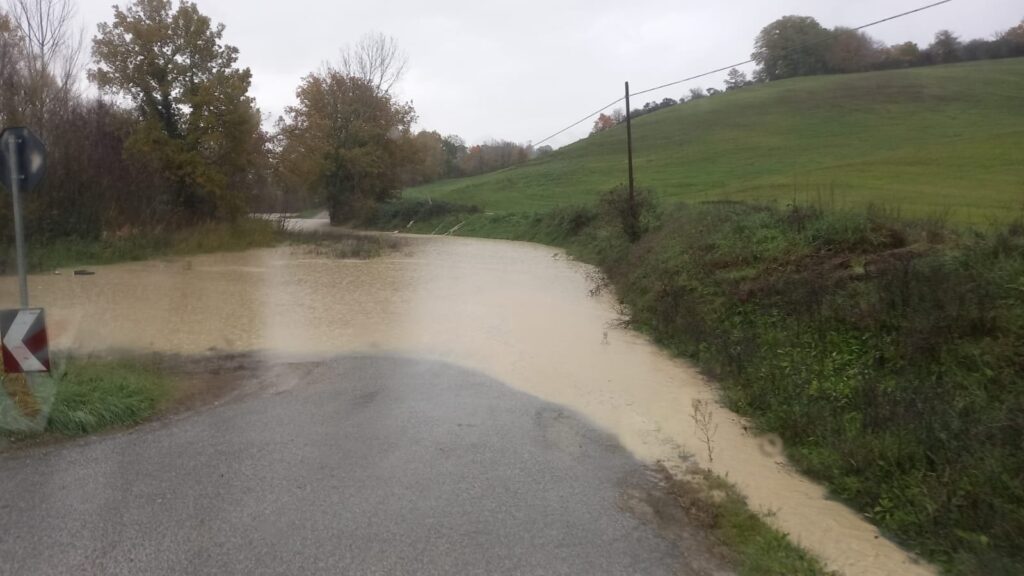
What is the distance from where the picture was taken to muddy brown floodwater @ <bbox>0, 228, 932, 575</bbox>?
6.77 m

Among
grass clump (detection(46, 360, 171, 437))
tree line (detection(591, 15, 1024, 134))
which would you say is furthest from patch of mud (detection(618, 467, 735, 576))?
tree line (detection(591, 15, 1024, 134))

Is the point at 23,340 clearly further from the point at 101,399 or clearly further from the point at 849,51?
the point at 849,51

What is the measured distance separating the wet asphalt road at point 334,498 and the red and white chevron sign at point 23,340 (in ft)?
4.03

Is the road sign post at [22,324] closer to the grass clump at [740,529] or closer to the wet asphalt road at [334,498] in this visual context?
the wet asphalt road at [334,498]

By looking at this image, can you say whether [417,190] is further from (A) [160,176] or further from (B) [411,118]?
(A) [160,176]

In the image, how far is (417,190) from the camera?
8081 centimetres

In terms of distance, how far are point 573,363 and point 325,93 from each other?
1744 inches

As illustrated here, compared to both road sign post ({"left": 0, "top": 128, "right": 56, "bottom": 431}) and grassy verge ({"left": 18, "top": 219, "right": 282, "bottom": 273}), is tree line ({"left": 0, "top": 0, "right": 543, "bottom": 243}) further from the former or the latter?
road sign post ({"left": 0, "top": 128, "right": 56, "bottom": 431})

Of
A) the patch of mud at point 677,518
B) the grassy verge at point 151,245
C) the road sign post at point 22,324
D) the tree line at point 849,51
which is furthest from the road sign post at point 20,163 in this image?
the tree line at point 849,51

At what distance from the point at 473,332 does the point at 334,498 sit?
811cm

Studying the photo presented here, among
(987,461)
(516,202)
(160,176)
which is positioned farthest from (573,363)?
(516,202)

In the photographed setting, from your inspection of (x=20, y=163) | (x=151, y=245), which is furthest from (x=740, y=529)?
(x=151, y=245)

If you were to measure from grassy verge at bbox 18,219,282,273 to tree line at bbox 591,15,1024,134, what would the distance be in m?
44.9

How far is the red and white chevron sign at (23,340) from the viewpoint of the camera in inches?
291
